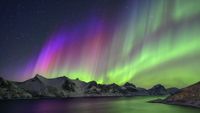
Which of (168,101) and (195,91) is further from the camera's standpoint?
(168,101)

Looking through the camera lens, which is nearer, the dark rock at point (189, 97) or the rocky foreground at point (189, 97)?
the rocky foreground at point (189, 97)

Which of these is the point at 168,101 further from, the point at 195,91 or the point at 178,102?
the point at 195,91

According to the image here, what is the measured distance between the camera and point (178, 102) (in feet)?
566

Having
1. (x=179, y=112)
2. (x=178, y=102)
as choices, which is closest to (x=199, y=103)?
(x=178, y=102)

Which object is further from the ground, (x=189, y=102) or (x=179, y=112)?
(x=189, y=102)

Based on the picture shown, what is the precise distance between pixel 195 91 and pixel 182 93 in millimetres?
15488

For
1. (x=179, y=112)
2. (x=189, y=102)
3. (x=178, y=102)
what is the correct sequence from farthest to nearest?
1. (x=178, y=102)
2. (x=189, y=102)
3. (x=179, y=112)

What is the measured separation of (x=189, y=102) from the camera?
516 feet

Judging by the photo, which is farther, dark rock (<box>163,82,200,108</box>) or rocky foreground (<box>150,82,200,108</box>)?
dark rock (<box>163,82,200,108</box>)

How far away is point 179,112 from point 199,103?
43865 millimetres

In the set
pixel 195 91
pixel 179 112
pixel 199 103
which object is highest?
pixel 195 91

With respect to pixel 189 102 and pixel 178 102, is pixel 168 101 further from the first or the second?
pixel 189 102

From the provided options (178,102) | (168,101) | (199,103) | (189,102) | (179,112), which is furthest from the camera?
(168,101)

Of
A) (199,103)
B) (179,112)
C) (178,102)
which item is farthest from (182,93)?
(179,112)
